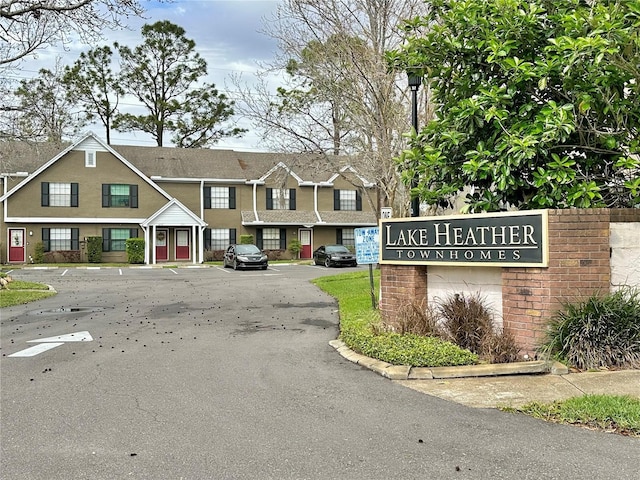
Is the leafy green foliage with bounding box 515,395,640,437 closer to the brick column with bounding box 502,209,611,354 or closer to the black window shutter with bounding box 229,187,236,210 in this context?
the brick column with bounding box 502,209,611,354

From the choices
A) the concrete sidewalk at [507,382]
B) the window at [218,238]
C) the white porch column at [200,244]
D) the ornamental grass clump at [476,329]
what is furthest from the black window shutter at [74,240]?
the concrete sidewalk at [507,382]

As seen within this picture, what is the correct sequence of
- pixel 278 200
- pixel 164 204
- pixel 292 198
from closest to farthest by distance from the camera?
1. pixel 164 204
2. pixel 278 200
3. pixel 292 198

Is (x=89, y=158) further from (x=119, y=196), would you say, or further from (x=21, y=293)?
(x=21, y=293)

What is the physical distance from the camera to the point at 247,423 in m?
5.22

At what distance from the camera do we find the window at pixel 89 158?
35.7m

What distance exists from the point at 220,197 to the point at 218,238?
9.68ft

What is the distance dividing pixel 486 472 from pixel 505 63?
563cm

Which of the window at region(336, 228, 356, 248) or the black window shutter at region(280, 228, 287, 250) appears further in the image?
the window at region(336, 228, 356, 248)

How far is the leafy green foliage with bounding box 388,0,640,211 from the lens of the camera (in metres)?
7.21

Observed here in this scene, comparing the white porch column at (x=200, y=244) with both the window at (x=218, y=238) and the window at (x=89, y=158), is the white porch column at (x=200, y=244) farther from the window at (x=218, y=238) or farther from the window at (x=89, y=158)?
the window at (x=89, y=158)

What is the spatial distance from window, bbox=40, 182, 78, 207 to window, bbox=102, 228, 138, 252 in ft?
8.67

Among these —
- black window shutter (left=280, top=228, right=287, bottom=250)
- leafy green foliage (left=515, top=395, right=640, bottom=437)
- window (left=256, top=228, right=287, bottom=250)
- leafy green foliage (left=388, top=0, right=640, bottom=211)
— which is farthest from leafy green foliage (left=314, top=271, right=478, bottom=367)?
black window shutter (left=280, top=228, right=287, bottom=250)

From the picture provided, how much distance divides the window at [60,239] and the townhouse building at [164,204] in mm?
61

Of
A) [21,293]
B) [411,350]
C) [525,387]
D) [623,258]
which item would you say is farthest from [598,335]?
[21,293]
